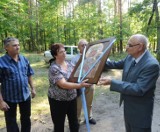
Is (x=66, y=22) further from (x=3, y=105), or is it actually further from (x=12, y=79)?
(x=3, y=105)

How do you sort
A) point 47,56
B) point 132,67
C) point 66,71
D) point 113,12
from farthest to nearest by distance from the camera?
point 113,12, point 47,56, point 66,71, point 132,67

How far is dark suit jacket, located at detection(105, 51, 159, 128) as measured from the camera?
2273 mm

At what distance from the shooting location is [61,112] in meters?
3.15

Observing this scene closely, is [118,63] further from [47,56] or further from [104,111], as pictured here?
[47,56]

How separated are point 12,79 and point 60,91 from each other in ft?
2.61

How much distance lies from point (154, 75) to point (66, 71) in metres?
1.23

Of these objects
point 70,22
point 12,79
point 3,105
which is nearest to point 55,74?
point 12,79

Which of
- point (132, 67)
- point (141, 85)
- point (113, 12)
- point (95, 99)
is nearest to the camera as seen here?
point (141, 85)

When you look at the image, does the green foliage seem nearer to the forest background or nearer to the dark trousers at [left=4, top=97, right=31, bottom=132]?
the forest background

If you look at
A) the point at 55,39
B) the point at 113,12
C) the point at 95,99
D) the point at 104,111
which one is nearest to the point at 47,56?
the point at 95,99

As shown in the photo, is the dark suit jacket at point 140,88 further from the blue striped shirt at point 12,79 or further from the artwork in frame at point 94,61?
the blue striped shirt at point 12,79

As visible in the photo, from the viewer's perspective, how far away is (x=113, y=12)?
1057 inches

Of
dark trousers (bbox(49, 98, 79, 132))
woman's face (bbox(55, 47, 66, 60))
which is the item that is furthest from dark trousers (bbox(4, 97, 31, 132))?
woman's face (bbox(55, 47, 66, 60))

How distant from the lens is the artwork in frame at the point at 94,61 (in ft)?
7.64
